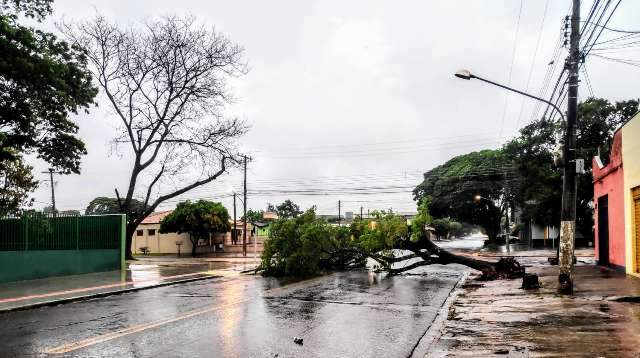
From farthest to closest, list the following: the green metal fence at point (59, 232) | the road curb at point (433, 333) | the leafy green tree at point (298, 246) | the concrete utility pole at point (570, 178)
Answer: the leafy green tree at point (298, 246) < the green metal fence at point (59, 232) < the concrete utility pole at point (570, 178) < the road curb at point (433, 333)

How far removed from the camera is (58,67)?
58.2ft

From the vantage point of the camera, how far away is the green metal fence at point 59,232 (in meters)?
19.5

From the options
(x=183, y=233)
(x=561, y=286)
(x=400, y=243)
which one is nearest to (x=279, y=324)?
(x=561, y=286)

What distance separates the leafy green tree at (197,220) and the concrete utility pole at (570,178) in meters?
37.7

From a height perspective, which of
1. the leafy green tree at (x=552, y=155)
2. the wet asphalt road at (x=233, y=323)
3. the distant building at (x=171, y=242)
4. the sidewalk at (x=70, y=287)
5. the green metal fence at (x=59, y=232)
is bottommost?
the distant building at (x=171, y=242)

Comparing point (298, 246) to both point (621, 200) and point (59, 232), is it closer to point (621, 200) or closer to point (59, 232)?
point (59, 232)

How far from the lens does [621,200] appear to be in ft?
59.0

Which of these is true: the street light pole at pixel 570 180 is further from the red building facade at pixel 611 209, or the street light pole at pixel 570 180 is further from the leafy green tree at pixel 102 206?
the leafy green tree at pixel 102 206

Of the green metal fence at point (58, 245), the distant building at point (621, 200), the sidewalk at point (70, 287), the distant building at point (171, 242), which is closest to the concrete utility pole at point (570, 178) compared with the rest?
the distant building at point (621, 200)

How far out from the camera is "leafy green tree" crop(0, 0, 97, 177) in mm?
16469

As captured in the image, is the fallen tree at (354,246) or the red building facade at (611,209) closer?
the red building facade at (611,209)

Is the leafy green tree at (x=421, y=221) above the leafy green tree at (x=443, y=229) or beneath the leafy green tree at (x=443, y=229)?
above

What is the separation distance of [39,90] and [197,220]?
30.4m

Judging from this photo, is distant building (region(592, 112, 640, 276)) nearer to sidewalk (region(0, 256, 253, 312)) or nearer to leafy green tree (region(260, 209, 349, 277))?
leafy green tree (region(260, 209, 349, 277))
